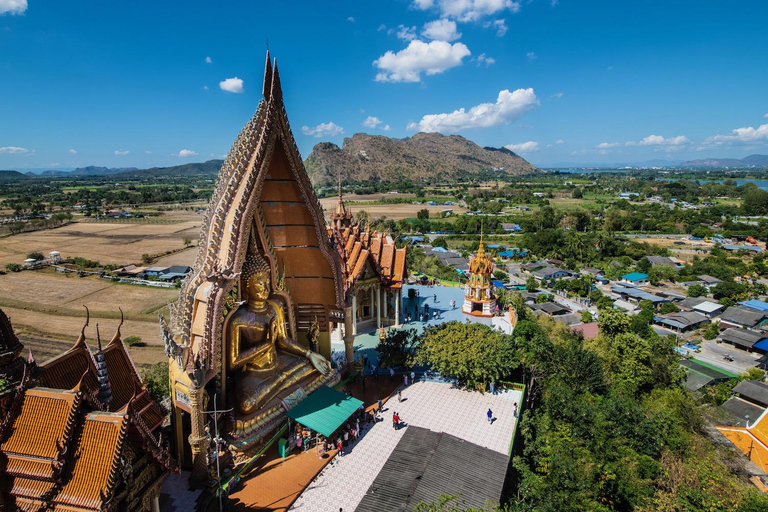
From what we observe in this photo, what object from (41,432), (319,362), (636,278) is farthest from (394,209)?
(41,432)

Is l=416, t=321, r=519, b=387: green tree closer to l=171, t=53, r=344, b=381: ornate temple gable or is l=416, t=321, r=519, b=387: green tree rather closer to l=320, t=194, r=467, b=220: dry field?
l=171, t=53, r=344, b=381: ornate temple gable

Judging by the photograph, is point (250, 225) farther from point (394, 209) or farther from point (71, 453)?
point (394, 209)

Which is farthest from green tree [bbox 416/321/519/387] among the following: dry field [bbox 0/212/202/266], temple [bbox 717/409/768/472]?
dry field [bbox 0/212/202/266]

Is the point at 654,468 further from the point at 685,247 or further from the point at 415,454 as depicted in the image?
the point at 685,247

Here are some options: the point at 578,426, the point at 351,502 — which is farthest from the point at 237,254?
the point at 578,426

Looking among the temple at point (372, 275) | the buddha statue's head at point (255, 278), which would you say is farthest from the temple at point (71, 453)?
the temple at point (372, 275)

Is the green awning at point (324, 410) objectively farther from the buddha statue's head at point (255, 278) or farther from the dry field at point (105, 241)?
the dry field at point (105, 241)

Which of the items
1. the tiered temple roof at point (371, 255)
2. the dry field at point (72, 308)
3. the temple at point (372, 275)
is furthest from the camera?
the dry field at point (72, 308)

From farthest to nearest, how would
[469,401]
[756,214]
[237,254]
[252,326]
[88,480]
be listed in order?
[756,214], [469,401], [252,326], [237,254], [88,480]
